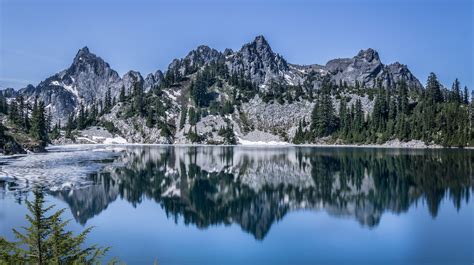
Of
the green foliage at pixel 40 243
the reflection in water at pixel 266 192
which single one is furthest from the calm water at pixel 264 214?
the green foliage at pixel 40 243

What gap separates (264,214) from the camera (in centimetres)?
4312

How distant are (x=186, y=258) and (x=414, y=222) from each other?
908 inches

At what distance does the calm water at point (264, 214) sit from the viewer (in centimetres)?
2997

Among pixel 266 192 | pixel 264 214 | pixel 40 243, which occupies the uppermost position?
pixel 40 243

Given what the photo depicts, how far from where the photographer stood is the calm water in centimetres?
2997

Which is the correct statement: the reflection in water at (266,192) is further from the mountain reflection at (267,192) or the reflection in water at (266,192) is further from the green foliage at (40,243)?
the green foliage at (40,243)

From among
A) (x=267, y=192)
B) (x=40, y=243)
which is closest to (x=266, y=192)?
(x=267, y=192)

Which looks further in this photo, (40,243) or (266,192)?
(266,192)

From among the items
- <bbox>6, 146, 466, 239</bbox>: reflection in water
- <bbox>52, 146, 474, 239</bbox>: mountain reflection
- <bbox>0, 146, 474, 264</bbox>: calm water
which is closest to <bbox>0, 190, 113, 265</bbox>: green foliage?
<bbox>0, 146, 474, 264</bbox>: calm water

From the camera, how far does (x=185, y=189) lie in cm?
6047

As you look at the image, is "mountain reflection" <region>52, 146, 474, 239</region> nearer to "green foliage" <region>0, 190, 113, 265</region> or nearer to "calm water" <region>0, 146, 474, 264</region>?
"calm water" <region>0, 146, 474, 264</region>

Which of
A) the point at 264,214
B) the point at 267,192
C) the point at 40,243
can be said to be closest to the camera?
the point at 40,243

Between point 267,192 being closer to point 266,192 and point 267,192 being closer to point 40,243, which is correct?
point 266,192

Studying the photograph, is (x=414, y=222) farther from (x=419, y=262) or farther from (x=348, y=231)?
(x=419, y=262)
